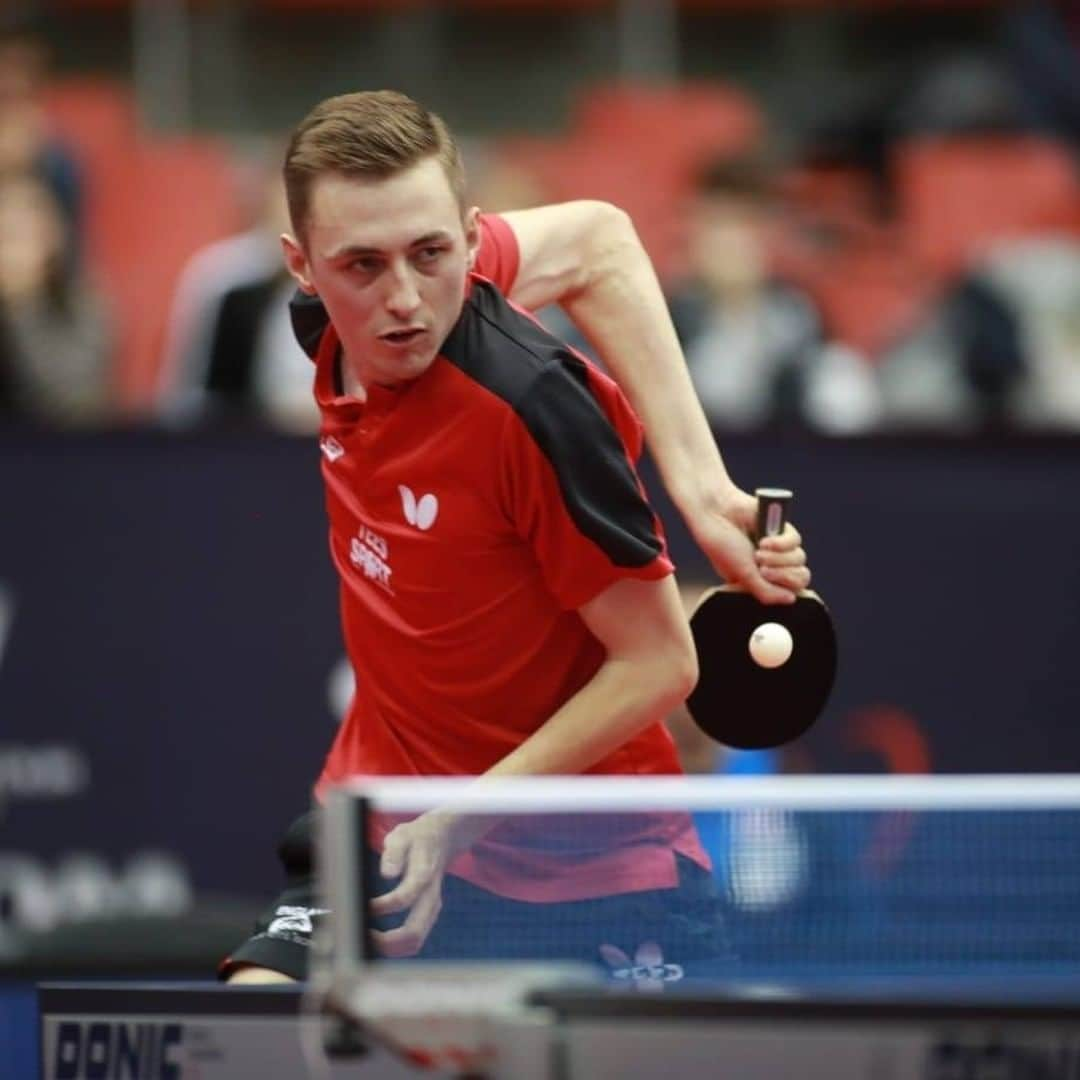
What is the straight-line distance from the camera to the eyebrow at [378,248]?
301 cm

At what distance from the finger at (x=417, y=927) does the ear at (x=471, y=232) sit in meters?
0.86

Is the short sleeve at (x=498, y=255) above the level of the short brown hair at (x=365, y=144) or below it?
below

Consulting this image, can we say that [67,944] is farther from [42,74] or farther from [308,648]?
[42,74]

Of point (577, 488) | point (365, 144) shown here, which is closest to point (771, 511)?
point (577, 488)

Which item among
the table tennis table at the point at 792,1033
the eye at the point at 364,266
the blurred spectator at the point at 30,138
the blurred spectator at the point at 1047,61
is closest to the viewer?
the table tennis table at the point at 792,1033

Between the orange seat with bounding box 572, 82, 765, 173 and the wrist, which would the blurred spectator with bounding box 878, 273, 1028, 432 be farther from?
the wrist

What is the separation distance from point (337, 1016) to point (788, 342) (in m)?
5.14

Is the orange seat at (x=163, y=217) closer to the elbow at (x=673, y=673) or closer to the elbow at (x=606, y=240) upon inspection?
the elbow at (x=606, y=240)

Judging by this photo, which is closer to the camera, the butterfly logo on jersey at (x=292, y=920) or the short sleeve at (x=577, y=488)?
the short sleeve at (x=577, y=488)

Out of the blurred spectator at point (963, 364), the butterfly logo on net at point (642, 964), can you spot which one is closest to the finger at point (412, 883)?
the butterfly logo on net at point (642, 964)

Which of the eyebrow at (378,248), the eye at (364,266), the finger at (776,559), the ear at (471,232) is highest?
the ear at (471,232)

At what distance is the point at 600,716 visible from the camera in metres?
3.15

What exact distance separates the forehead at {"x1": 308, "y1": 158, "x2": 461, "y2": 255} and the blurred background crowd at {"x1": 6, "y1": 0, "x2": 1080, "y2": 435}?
3.44 meters

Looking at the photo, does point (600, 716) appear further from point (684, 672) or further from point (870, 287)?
point (870, 287)
